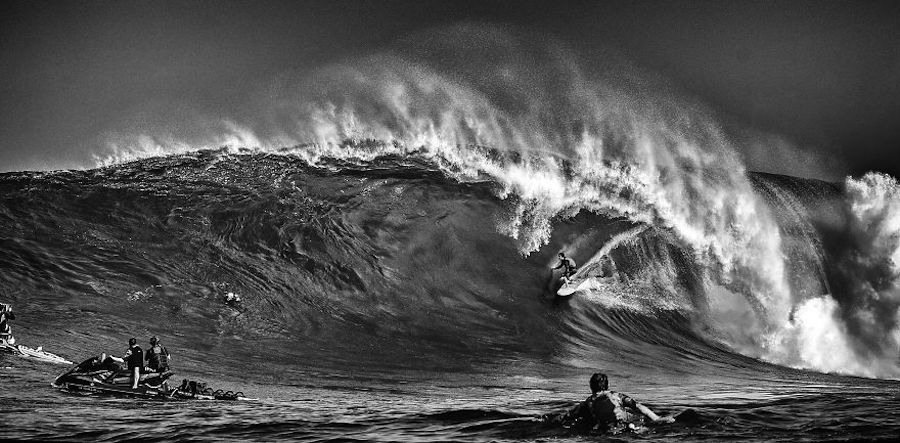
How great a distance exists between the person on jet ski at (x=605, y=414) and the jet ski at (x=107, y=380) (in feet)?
18.6

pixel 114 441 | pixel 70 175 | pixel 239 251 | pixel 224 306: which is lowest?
pixel 114 441

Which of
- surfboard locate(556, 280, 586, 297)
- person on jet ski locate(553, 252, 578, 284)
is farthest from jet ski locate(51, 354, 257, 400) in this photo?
person on jet ski locate(553, 252, 578, 284)

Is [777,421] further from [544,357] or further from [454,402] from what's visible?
[544,357]

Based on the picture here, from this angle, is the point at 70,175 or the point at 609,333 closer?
the point at 609,333

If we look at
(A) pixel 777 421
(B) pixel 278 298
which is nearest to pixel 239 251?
(B) pixel 278 298

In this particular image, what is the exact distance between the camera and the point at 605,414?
7.26 meters

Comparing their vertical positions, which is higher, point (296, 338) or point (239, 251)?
point (239, 251)

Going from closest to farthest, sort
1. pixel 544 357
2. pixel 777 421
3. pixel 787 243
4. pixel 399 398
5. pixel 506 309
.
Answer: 1. pixel 777 421
2. pixel 399 398
3. pixel 544 357
4. pixel 506 309
5. pixel 787 243

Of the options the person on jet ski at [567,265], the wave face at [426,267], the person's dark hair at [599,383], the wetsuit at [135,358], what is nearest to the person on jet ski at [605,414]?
the person's dark hair at [599,383]

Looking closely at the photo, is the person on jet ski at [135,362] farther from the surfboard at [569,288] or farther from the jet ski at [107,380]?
the surfboard at [569,288]

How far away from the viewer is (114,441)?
21.9ft

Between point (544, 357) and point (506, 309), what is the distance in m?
2.78

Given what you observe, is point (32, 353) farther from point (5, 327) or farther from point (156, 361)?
point (156, 361)

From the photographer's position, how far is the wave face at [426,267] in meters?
14.4
